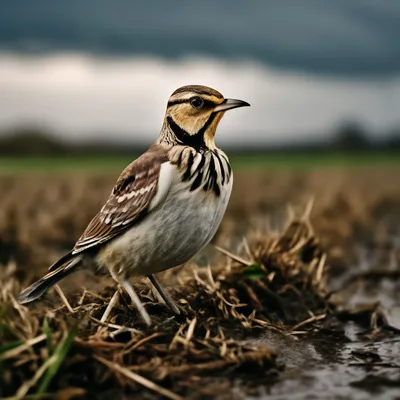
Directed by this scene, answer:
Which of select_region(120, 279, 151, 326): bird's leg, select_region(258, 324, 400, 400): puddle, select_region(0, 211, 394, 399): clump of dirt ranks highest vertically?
select_region(120, 279, 151, 326): bird's leg

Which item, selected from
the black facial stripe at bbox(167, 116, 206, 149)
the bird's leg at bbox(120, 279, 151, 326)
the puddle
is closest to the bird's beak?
the black facial stripe at bbox(167, 116, 206, 149)

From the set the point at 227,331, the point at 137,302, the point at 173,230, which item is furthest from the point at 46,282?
the point at 227,331

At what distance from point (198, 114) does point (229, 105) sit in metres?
0.19

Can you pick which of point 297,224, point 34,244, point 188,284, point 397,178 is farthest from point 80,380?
point 397,178

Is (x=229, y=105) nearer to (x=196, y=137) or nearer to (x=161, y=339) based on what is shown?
(x=196, y=137)

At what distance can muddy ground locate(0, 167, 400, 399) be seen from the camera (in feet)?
11.6

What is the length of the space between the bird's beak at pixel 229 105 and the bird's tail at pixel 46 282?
1209mm

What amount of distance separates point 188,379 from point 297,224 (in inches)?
104

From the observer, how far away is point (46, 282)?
4711mm

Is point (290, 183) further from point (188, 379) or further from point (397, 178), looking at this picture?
point (188, 379)

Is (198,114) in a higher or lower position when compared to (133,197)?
higher

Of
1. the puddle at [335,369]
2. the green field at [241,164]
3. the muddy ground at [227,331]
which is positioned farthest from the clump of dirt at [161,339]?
the green field at [241,164]

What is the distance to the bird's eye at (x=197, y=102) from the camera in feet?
14.5

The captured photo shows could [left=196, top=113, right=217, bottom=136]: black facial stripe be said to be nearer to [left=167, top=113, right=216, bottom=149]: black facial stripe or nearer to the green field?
[left=167, top=113, right=216, bottom=149]: black facial stripe
